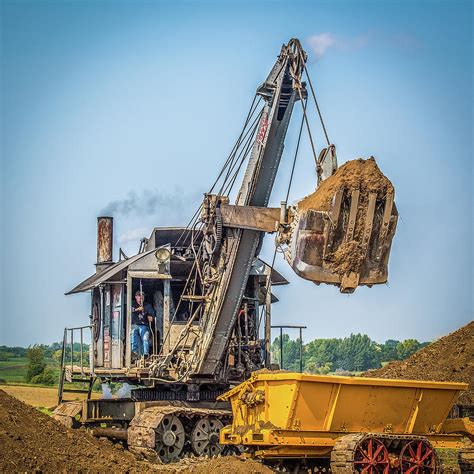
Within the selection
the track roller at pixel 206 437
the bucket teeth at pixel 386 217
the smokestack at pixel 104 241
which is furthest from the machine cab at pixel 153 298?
the bucket teeth at pixel 386 217

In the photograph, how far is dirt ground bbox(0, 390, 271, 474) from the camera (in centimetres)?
1473

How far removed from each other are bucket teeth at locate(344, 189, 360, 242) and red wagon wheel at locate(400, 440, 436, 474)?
3.42m

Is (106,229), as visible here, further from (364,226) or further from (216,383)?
(364,226)

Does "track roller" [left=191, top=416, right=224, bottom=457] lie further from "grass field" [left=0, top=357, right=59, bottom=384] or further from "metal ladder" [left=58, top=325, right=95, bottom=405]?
"grass field" [left=0, top=357, right=59, bottom=384]

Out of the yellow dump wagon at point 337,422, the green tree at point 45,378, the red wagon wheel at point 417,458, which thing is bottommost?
the red wagon wheel at point 417,458

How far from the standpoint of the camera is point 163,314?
21.8 m

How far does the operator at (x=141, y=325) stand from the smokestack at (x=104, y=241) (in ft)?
9.58

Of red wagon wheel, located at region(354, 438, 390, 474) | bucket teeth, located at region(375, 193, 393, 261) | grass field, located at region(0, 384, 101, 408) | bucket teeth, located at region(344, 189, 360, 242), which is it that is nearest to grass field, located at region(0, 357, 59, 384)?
grass field, located at region(0, 384, 101, 408)

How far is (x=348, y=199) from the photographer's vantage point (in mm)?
16062

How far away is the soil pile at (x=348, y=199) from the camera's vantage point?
630 inches

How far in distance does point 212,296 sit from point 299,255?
453 cm

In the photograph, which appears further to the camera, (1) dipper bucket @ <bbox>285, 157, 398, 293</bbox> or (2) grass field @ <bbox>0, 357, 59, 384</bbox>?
(2) grass field @ <bbox>0, 357, 59, 384</bbox>

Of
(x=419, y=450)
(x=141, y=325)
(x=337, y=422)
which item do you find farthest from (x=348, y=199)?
(x=141, y=325)

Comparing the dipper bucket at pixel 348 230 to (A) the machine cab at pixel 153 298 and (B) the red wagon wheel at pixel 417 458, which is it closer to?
(B) the red wagon wheel at pixel 417 458
